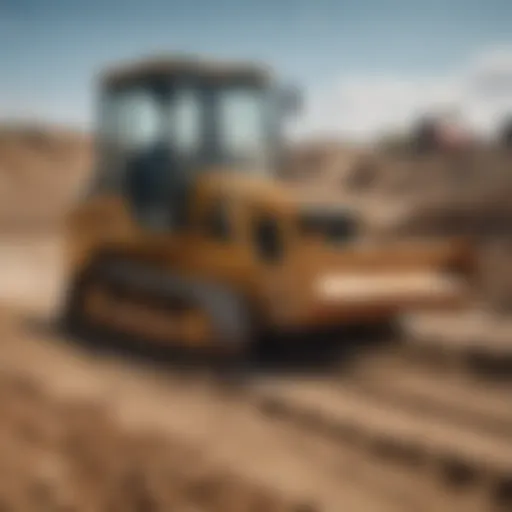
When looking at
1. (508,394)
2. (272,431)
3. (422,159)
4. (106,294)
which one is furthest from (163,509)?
(422,159)

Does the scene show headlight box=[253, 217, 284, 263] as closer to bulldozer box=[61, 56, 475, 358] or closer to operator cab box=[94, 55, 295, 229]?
bulldozer box=[61, 56, 475, 358]

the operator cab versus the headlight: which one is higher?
the operator cab

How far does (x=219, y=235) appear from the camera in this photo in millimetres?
4895

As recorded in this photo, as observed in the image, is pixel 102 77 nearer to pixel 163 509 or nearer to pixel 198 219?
pixel 198 219

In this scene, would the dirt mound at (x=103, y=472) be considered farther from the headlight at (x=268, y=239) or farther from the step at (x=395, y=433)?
the headlight at (x=268, y=239)

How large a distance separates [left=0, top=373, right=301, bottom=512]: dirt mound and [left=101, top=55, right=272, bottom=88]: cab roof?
2351 mm

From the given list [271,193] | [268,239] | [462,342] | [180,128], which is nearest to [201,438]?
[268,239]

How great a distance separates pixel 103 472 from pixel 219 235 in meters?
1.87

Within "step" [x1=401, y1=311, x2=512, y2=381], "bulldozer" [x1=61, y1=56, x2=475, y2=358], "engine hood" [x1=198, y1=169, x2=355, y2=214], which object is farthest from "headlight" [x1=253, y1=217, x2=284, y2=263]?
"step" [x1=401, y1=311, x2=512, y2=381]

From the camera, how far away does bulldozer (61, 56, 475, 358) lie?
15.3ft

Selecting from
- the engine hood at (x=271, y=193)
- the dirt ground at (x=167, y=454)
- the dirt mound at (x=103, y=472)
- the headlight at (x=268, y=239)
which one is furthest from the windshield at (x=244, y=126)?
the dirt mound at (x=103, y=472)

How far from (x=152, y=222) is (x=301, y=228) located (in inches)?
43.7

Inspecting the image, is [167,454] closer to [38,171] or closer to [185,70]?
[185,70]

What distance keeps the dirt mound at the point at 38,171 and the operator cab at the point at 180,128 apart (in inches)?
587
